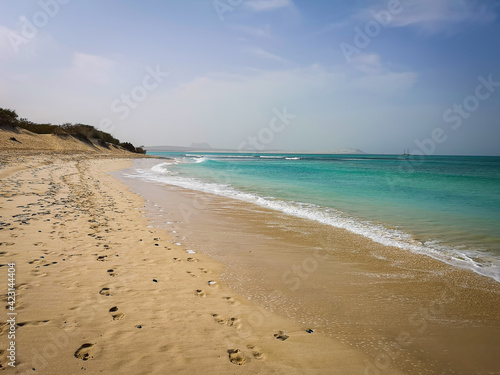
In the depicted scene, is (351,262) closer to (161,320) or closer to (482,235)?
(161,320)

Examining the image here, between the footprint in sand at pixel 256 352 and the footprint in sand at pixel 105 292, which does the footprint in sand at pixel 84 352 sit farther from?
the footprint in sand at pixel 256 352

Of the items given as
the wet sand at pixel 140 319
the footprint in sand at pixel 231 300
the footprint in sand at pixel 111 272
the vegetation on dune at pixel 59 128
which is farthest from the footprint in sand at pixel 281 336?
the vegetation on dune at pixel 59 128

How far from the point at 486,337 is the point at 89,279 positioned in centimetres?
575

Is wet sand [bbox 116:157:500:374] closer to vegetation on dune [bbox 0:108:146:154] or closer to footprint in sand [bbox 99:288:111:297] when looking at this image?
footprint in sand [bbox 99:288:111:297]

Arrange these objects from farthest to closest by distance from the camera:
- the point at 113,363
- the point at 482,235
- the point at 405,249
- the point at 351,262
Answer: the point at 482,235 → the point at 405,249 → the point at 351,262 → the point at 113,363

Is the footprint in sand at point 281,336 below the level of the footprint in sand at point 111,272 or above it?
below

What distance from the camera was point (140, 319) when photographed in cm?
343

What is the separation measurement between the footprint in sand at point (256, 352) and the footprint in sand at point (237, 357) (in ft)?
0.44

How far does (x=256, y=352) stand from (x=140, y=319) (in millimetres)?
1561

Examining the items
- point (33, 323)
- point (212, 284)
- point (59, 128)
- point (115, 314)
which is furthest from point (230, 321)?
point (59, 128)

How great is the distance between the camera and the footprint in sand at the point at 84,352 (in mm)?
2732

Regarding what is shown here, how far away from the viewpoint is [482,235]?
7.89 metres

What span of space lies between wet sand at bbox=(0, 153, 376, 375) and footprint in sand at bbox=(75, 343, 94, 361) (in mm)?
11

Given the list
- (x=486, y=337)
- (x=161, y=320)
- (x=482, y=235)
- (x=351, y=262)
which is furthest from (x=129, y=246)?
(x=482, y=235)
